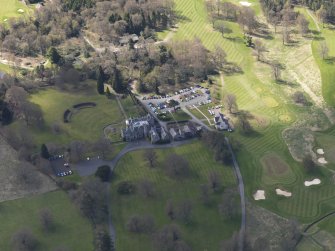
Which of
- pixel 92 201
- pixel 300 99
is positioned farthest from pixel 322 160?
pixel 92 201

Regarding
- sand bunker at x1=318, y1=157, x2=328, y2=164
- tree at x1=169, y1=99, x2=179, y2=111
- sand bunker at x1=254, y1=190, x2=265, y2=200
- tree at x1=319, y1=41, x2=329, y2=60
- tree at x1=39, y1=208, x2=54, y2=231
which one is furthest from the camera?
tree at x1=319, y1=41, x2=329, y2=60

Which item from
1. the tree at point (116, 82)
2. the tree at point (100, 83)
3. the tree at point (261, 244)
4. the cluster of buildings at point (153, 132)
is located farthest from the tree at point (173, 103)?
the tree at point (261, 244)

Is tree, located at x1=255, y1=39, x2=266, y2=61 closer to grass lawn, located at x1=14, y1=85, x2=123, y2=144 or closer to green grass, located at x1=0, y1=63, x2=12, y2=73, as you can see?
grass lawn, located at x1=14, y1=85, x2=123, y2=144

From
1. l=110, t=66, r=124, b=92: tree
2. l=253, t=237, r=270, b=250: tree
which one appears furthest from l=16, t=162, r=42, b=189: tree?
l=253, t=237, r=270, b=250: tree

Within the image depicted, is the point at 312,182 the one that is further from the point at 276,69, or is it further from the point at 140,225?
the point at 276,69

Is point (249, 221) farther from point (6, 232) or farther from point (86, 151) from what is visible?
point (6, 232)

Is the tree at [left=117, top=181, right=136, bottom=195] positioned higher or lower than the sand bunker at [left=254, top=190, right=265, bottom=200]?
higher
